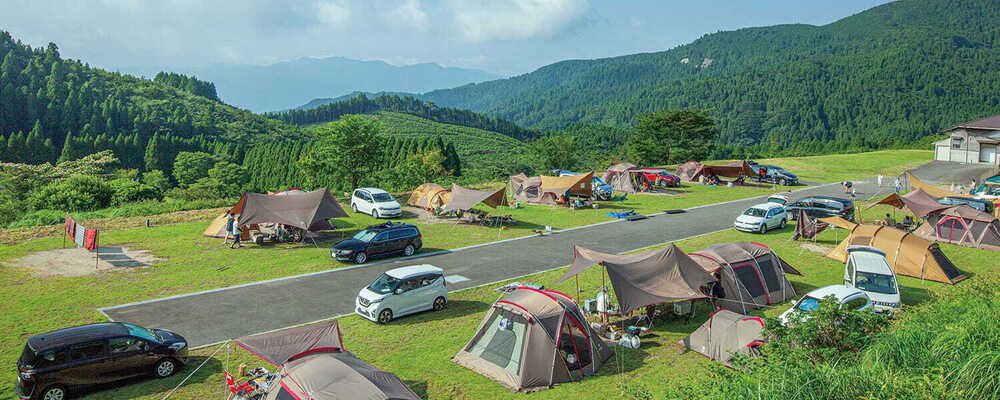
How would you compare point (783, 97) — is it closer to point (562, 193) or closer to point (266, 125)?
point (266, 125)

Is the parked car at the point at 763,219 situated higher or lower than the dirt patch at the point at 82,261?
lower

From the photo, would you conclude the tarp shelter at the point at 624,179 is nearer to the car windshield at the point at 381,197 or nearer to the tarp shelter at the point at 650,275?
the car windshield at the point at 381,197

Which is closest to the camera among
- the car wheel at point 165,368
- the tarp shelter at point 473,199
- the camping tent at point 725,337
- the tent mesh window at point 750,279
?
the car wheel at point 165,368

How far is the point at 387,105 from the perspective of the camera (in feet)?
642

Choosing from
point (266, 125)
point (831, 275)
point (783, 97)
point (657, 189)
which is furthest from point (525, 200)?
point (783, 97)

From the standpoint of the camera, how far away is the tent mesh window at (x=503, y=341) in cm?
1273

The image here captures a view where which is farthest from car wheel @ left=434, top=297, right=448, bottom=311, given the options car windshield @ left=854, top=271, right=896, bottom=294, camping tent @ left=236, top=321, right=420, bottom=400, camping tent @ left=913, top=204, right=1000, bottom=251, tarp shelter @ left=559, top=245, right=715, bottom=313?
camping tent @ left=913, top=204, right=1000, bottom=251

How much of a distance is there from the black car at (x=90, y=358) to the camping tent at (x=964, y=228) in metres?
30.2

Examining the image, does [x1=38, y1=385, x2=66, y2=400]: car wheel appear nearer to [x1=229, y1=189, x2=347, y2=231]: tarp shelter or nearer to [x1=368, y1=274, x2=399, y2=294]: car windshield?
[x1=368, y1=274, x2=399, y2=294]: car windshield

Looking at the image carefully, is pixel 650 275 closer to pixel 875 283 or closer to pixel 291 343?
pixel 875 283

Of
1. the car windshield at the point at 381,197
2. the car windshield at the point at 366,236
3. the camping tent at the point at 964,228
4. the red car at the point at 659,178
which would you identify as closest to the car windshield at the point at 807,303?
the car windshield at the point at 366,236

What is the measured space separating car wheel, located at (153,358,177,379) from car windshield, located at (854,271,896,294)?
61.3 ft

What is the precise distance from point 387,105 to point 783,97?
129674mm

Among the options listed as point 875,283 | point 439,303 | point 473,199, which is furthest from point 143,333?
point 875,283
